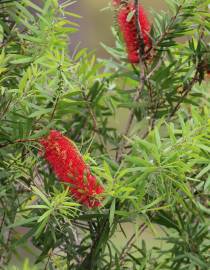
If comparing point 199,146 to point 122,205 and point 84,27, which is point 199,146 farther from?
point 84,27

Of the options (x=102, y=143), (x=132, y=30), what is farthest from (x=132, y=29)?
(x=102, y=143)

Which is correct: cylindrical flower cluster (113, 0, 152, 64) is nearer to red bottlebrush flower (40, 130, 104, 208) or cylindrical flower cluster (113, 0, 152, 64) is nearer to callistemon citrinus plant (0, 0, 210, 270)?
callistemon citrinus plant (0, 0, 210, 270)

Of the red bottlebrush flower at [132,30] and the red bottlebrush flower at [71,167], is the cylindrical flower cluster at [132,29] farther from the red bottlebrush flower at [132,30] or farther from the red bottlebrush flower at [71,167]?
the red bottlebrush flower at [71,167]

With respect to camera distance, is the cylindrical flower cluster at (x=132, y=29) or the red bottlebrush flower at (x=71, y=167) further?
the cylindrical flower cluster at (x=132, y=29)

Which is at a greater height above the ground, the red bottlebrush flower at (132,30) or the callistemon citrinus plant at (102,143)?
the red bottlebrush flower at (132,30)

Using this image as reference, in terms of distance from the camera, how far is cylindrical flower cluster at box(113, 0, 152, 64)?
1.16 m

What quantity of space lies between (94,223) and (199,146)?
0.81 feet

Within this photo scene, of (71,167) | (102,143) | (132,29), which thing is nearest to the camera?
(71,167)

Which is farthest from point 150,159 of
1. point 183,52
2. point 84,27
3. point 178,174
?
point 84,27

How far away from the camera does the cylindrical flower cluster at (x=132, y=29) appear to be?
1.16 meters

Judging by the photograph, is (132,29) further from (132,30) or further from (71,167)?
(71,167)

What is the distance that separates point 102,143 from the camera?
1270mm

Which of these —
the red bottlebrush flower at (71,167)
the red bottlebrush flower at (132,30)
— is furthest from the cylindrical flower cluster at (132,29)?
the red bottlebrush flower at (71,167)

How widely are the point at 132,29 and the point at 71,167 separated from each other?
0.32 metres
